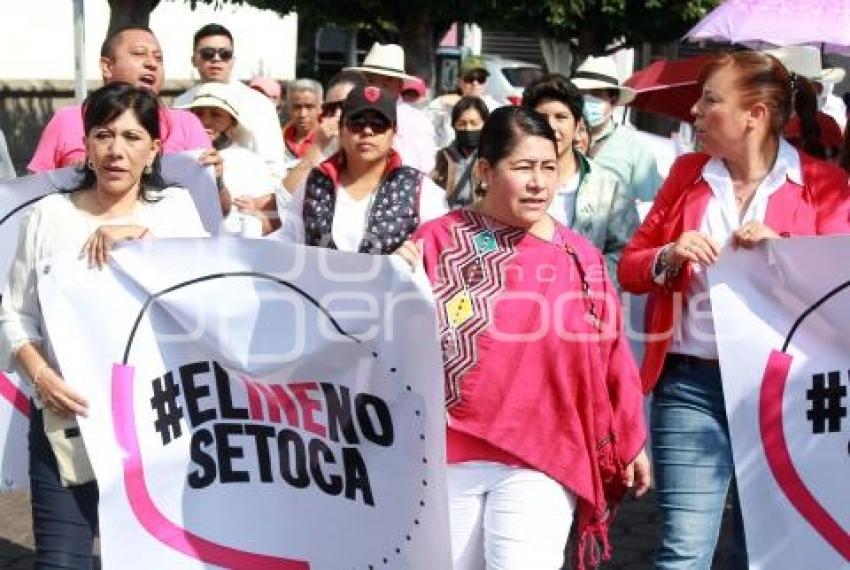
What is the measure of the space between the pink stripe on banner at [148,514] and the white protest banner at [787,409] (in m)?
1.24

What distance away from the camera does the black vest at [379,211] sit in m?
4.99

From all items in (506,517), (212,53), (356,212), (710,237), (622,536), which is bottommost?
(622,536)

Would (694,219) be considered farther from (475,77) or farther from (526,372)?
(475,77)

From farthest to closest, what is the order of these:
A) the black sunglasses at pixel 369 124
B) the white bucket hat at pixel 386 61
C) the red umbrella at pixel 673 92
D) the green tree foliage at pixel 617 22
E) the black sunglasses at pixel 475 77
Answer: the green tree foliage at pixel 617 22
the black sunglasses at pixel 475 77
the white bucket hat at pixel 386 61
the red umbrella at pixel 673 92
the black sunglasses at pixel 369 124

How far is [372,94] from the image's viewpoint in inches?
205

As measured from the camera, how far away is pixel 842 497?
448 cm

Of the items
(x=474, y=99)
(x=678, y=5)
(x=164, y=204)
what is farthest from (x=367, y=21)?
(x=164, y=204)

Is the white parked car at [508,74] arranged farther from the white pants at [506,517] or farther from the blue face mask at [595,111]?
the white pants at [506,517]

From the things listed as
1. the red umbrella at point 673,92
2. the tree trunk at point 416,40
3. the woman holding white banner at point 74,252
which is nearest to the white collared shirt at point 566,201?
the red umbrella at point 673,92

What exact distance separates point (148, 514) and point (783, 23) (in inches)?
204

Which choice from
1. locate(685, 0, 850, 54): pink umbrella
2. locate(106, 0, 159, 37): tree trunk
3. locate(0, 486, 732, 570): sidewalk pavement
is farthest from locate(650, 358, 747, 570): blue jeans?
locate(106, 0, 159, 37): tree trunk

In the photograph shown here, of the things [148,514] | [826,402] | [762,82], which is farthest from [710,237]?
[148,514]

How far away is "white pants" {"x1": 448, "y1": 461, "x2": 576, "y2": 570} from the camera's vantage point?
411 cm

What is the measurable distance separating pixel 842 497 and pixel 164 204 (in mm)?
1985
